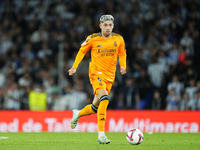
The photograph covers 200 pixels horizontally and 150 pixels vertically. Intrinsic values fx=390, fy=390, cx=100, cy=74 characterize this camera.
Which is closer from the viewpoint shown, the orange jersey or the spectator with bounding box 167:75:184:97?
the orange jersey

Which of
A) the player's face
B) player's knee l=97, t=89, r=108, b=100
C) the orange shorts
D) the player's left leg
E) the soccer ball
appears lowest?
the soccer ball

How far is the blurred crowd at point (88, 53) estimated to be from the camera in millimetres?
13039

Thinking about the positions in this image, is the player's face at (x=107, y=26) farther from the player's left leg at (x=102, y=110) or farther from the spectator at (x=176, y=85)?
the spectator at (x=176, y=85)

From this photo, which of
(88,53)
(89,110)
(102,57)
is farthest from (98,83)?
(88,53)

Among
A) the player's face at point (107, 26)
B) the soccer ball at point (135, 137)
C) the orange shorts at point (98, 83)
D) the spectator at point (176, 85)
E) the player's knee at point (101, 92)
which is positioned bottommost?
the soccer ball at point (135, 137)

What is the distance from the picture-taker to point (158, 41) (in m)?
14.7

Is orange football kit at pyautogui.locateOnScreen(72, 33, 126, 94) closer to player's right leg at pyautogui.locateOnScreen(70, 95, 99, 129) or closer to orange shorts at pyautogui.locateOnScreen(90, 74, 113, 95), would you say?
orange shorts at pyautogui.locateOnScreen(90, 74, 113, 95)

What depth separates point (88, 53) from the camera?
14898 mm

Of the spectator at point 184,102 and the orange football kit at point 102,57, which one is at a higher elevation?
the orange football kit at point 102,57

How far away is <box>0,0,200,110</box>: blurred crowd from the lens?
513 inches

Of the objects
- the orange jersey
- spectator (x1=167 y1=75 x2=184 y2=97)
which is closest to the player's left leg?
the orange jersey

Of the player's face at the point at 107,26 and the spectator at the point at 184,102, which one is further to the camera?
the spectator at the point at 184,102

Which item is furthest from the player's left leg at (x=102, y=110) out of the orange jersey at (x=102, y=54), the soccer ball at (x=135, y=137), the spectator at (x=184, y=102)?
the spectator at (x=184, y=102)

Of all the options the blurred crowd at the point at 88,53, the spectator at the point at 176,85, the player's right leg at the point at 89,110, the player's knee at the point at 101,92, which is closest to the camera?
the player's knee at the point at 101,92
